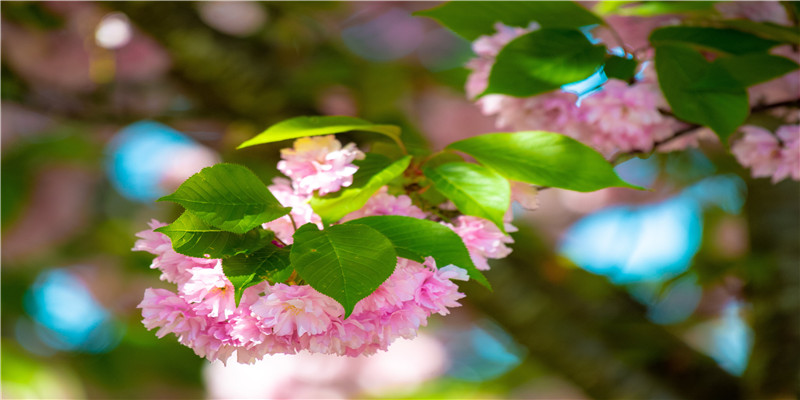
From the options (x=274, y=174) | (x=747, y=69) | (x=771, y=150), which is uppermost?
(x=747, y=69)

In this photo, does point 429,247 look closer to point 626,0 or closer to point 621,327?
point 626,0

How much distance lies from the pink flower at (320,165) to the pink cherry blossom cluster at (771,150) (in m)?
0.36

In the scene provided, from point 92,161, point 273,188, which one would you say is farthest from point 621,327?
point 92,161

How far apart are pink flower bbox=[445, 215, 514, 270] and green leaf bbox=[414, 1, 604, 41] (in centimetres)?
17

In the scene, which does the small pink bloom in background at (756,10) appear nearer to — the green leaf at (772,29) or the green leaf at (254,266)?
the green leaf at (772,29)

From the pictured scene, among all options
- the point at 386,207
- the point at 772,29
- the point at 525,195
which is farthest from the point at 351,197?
the point at 772,29

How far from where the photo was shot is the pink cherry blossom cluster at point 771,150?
1.90 feet

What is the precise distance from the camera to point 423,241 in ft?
1.17

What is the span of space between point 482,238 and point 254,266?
5.8 inches

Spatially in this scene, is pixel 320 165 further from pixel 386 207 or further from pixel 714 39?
pixel 714 39

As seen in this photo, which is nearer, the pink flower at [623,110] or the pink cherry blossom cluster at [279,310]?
the pink cherry blossom cluster at [279,310]

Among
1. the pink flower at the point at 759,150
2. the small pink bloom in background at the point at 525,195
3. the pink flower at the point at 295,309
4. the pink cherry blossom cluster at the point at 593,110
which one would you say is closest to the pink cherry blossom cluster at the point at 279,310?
the pink flower at the point at 295,309

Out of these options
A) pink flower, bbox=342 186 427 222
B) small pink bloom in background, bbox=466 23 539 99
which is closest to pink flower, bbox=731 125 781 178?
small pink bloom in background, bbox=466 23 539 99

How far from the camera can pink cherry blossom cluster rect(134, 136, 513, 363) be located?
0.35m
